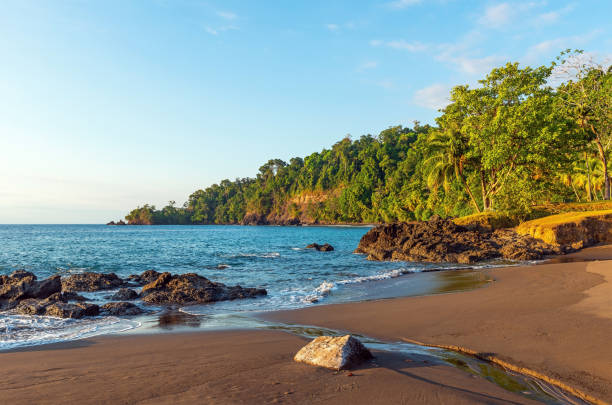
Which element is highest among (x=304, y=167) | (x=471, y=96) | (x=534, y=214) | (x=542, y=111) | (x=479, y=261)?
(x=304, y=167)

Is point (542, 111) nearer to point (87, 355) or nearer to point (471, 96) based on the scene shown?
point (471, 96)

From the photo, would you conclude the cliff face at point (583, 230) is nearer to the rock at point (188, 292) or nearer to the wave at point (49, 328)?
the rock at point (188, 292)

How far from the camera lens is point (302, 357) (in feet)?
17.5

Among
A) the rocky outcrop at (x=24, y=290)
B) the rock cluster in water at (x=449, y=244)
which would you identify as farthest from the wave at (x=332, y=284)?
the rocky outcrop at (x=24, y=290)

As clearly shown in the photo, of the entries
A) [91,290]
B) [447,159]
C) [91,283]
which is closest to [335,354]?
[91,290]

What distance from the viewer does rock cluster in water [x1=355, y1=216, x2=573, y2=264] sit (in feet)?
71.0

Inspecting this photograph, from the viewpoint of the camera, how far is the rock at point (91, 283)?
14914 millimetres

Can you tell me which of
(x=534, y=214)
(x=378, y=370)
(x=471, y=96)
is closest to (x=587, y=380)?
(x=378, y=370)

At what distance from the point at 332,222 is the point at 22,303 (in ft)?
402

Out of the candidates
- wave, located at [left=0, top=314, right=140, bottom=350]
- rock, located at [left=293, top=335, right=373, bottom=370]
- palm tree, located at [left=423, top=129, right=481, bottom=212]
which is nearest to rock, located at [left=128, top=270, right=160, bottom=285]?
wave, located at [left=0, top=314, right=140, bottom=350]

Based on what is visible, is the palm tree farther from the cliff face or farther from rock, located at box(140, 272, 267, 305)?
rock, located at box(140, 272, 267, 305)

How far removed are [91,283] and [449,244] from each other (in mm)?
20008

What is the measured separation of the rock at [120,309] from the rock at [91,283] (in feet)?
17.2

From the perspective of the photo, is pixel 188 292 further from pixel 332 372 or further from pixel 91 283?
pixel 332 372
